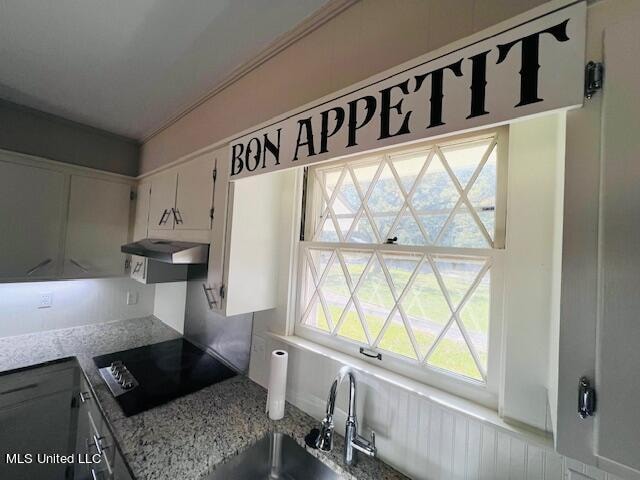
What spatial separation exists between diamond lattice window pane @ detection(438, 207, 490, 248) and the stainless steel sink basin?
0.88 meters

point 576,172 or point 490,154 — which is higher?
point 490,154

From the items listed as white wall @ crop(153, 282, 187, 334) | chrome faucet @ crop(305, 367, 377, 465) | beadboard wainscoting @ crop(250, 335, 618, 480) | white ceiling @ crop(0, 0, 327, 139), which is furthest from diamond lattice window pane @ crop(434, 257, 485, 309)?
white wall @ crop(153, 282, 187, 334)

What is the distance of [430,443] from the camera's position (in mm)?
811

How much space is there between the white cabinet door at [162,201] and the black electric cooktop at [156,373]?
2.69 ft

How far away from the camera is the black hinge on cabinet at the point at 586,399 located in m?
0.42

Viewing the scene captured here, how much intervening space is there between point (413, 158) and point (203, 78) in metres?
1.11

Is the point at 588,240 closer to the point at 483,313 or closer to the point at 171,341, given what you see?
the point at 483,313

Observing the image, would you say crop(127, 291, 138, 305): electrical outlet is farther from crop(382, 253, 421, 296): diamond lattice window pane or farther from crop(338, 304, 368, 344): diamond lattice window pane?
crop(382, 253, 421, 296): diamond lattice window pane

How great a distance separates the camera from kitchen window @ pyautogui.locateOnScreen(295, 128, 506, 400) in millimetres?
827

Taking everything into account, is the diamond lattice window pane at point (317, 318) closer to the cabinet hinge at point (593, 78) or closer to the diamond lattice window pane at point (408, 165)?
the diamond lattice window pane at point (408, 165)

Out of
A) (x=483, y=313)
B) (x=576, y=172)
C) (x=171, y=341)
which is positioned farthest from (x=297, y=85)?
(x=171, y=341)

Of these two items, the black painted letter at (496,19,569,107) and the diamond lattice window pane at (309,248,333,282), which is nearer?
the black painted letter at (496,19,569,107)

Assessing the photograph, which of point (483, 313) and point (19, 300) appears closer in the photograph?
point (483, 313)

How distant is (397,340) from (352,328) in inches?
8.0
